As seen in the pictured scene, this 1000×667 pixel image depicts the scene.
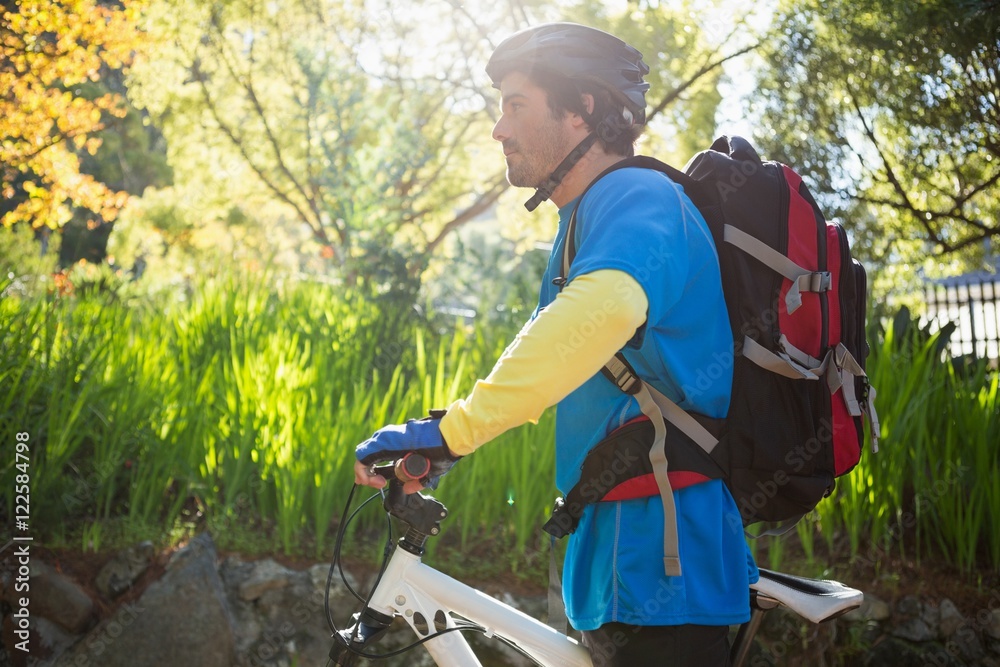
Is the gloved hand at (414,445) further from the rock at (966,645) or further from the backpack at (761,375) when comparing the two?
the rock at (966,645)

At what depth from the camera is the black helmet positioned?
66.0 inches

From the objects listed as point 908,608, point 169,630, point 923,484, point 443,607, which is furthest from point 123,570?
point 923,484

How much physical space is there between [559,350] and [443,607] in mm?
723

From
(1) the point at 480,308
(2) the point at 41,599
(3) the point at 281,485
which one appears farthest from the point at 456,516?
(1) the point at 480,308

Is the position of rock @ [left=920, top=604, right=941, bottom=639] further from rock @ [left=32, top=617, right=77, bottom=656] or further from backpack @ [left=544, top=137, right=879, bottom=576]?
rock @ [left=32, top=617, right=77, bottom=656]

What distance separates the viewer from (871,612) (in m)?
3.32

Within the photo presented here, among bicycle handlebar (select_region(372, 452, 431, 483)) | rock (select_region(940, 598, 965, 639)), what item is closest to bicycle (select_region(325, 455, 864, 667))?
bicycle handlebar (select_region(372, 452, 431, 483))

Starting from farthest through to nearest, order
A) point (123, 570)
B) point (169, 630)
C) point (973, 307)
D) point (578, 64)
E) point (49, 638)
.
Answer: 1. point (973, 307)
2. point (123, 570)
3. point (49, 638)
4. point (169, 630)
5. point (578, 64)

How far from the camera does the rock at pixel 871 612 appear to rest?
331 centimetres

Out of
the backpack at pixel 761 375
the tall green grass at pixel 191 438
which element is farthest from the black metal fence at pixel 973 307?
the backpack at pixel 761 375

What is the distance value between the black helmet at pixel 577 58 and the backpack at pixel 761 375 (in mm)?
191

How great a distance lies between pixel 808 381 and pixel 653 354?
0.29 meters

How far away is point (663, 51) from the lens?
28.2 feet

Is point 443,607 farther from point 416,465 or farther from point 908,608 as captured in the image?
point 908,608
